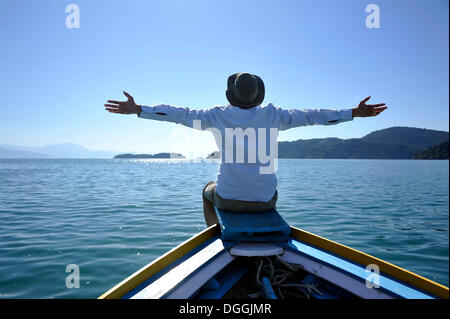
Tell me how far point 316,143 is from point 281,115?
175 m

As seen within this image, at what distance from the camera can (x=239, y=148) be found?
2.80 m

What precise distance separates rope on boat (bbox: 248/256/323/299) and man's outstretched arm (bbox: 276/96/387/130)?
148cm

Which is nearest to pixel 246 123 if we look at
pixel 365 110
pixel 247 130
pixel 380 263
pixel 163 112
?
pixel 247 130

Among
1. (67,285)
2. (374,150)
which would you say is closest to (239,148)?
(67,285)

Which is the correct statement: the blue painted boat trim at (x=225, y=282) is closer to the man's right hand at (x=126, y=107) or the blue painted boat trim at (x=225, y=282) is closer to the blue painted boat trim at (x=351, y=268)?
the blue painted boat trim at (x=351, y=268)

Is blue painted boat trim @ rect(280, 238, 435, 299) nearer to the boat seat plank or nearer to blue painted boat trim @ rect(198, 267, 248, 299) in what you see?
the boat seat plank

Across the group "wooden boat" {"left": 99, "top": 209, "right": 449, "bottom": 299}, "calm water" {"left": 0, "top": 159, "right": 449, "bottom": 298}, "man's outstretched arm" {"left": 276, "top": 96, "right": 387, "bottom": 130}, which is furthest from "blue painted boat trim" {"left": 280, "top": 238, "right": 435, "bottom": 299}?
"man's outstretched arm" {"left": 276, "top": 96, "right": 387, "bottom": 130}

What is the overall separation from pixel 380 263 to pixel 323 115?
62.9 inches

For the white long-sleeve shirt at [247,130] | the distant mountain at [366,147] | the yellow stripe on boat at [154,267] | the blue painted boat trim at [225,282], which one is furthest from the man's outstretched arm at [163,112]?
the distant mountain at [366,147]

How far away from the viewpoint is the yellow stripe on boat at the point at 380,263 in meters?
1.90

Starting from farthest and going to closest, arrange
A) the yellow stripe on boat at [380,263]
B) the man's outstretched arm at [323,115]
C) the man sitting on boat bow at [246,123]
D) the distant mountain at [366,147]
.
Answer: the distant mountain at [366,147] < the man's outstretched arm at [323,115] < the man sitting on boat bow at [246,123] < the yellow stripe on boat at [380,263]

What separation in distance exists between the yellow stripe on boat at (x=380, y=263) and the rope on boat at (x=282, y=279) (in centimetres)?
51
